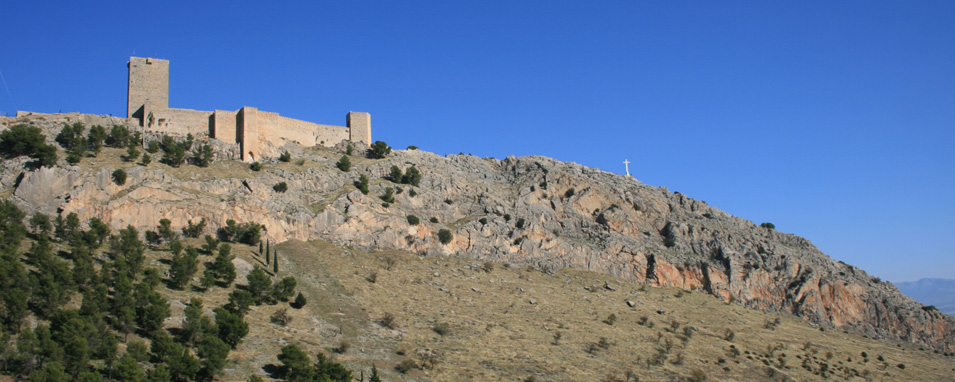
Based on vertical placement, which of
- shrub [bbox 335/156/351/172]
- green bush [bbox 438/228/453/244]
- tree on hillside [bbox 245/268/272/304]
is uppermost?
shrub [bbox 335/156/351/172]

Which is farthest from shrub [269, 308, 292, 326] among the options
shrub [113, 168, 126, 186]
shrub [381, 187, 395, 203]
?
shrub [381, 187, 395, 203]

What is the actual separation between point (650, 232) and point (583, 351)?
27.7 metres

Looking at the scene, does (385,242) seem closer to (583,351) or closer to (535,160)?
(583,351)

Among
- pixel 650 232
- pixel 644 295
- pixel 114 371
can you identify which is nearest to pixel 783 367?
pixel 644 295

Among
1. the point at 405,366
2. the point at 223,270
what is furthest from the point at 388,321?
the point at 223,270

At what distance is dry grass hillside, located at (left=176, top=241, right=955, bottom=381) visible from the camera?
39375mm

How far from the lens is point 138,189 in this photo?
48.9 meters

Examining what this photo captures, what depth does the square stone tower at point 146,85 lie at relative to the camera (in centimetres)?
5931

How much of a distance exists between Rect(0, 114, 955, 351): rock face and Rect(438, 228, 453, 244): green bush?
18.6 inches

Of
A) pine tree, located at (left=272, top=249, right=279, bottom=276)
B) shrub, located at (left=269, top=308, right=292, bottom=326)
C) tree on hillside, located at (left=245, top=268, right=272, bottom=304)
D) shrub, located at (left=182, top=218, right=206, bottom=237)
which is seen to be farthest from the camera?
shrub, located at (left=182, top=218, right=206, bottom=237)

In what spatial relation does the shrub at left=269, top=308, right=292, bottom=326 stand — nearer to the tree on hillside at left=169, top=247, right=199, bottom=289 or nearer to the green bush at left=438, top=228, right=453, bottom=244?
the tree on hillside at left=169, top=247, right=199, bottom=289

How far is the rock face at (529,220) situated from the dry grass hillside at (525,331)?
2.30m

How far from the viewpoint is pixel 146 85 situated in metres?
59.5

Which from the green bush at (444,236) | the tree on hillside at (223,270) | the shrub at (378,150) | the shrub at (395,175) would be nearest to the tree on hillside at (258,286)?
the tree on hillside at (223,270)
